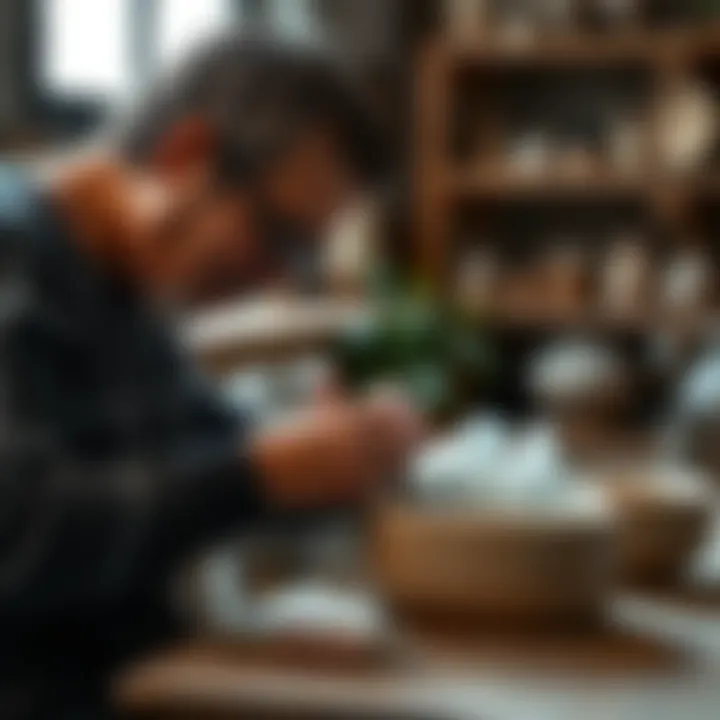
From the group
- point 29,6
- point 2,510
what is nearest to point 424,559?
point 2,510

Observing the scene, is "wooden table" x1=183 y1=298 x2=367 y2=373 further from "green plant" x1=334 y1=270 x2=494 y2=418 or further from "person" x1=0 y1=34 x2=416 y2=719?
"person" x1=0 y1=34 x2=416 y2=719

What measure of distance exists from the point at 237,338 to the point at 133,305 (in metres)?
Result: 0.81

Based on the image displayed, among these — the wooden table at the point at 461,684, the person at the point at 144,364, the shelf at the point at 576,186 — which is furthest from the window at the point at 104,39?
the wooden table at the point at 461,684

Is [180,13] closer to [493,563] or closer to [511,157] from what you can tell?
[511,157]

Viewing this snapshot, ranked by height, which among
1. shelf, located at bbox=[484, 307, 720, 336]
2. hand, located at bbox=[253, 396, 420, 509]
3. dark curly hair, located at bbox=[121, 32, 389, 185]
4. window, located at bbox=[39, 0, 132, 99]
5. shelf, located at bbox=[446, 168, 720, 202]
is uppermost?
window, located at bbox=[39, 0, 132, 99]

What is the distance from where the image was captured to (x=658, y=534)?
4.65 ft

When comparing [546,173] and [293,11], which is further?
[293,11]

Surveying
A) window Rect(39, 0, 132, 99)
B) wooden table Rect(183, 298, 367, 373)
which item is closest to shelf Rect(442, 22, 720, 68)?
window Rect(39, 0, 132, 99)

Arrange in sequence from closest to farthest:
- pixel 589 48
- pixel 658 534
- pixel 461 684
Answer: pixel 461 684 < pixel 658 534 < pixel 589 48

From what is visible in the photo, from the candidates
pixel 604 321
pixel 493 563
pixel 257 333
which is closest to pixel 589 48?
pixel 604 321

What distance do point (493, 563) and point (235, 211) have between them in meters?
0.31

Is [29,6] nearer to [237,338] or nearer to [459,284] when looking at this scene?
[459,284]

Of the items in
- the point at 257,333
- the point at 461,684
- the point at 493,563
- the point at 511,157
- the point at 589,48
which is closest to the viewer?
the point at 461,684

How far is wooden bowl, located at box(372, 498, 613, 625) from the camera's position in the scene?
1244mm
